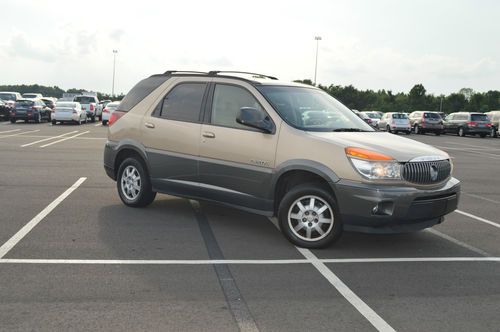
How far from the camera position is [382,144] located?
19.5 feet

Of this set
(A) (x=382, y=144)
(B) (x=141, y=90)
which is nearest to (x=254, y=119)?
(A) (x=382, y=144)

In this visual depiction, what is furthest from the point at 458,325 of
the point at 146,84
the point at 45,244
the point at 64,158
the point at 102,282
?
the point at 64,158

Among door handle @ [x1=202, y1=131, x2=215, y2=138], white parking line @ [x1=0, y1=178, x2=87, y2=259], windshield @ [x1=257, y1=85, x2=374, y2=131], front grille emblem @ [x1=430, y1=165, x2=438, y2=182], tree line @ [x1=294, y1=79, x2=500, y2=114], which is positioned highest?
tree line @ [x1=294, y1=79, x2=500, y2=114]

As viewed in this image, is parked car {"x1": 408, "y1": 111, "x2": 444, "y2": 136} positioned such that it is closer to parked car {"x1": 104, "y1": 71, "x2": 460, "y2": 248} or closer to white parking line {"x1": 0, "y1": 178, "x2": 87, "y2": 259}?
white parking line {"x1": 0, "y1": 178, "x2": 87, "y2": 259}

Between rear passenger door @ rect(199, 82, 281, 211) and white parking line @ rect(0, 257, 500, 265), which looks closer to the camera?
white parking line @ rect(0, 257, 500, 265)

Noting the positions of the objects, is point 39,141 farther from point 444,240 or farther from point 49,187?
point 444,240

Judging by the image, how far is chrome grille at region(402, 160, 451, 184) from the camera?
570 centimetres

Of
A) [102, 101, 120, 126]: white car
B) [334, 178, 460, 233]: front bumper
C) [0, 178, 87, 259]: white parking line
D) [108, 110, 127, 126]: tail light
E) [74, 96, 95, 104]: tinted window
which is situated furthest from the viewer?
[74, 96, 95, 104]: tinted window

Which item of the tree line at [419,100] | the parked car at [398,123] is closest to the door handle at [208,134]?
the parked car at [398,123]

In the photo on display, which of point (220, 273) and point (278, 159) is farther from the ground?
point (278, 159)

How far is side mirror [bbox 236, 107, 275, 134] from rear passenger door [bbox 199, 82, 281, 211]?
0.07 meters

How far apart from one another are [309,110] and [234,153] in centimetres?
106

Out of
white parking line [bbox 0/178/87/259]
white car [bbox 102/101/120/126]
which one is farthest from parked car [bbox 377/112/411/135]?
white parking line [bbox 0/178/87/259]

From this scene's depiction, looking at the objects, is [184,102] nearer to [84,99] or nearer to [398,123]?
[398,123]
